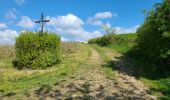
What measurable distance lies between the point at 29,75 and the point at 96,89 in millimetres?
7997

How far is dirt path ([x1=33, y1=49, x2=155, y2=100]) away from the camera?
15273 millimetres

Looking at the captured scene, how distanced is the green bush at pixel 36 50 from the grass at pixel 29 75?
2.68 feet

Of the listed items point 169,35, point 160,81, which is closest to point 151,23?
point 169,35

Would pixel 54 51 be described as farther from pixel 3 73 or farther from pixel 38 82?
pixel 38 82

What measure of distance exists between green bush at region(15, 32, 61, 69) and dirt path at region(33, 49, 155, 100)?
18.5 ft

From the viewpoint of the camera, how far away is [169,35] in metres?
20.2

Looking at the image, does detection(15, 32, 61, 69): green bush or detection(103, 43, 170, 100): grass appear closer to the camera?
detection(103, 43, 170, 100): grass

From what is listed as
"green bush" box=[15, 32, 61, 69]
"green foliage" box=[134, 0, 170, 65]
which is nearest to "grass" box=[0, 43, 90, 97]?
"green bush" box=[15, 32, 61, 69]

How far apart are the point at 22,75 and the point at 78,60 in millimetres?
7227

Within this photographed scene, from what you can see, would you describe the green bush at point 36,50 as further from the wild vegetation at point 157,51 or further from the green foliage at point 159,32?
the green foliage at point 159,32

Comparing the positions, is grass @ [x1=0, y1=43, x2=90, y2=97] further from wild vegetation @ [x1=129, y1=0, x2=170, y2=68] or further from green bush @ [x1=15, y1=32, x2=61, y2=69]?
wild vegetation @ [x1=129, y1=0, x2=170, y2=68]

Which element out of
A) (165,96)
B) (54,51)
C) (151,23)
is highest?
(151,23)

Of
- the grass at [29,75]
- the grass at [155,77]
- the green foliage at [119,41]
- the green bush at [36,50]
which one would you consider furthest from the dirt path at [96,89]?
the green foliage at [119,41]

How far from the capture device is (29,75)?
2341cm
